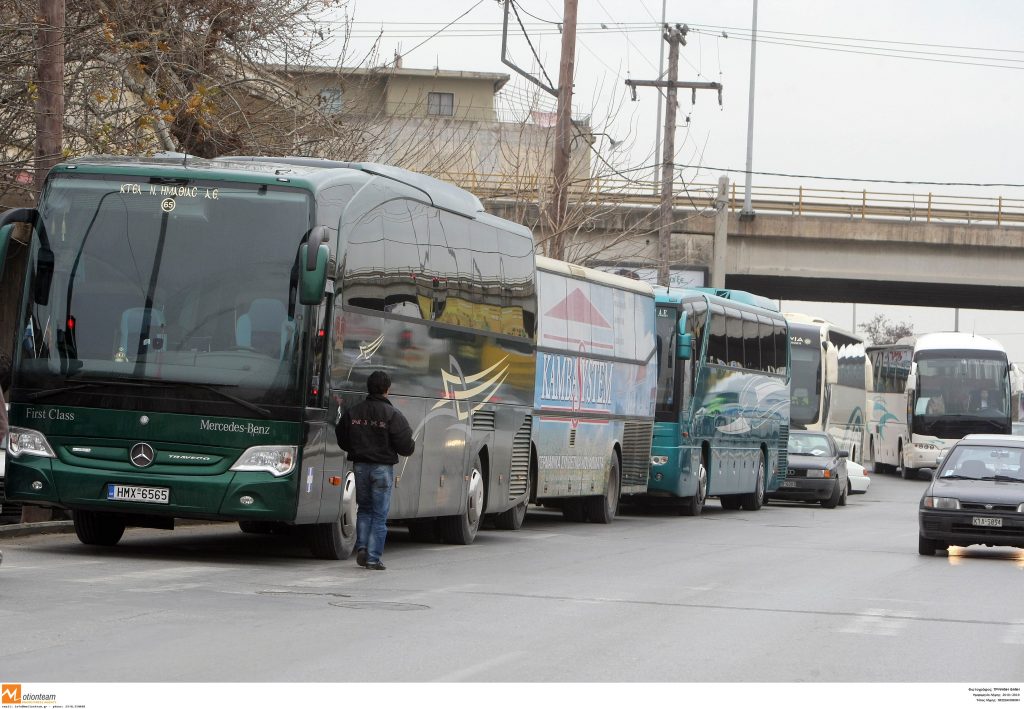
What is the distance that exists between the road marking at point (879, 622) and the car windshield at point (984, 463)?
8.12 m

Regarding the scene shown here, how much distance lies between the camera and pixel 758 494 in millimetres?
34594

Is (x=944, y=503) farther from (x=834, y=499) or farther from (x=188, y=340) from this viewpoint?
(x=834, y=499)

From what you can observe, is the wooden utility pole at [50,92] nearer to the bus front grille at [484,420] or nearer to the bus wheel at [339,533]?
the bus wheel at [339,533]

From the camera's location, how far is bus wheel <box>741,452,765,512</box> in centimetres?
3453

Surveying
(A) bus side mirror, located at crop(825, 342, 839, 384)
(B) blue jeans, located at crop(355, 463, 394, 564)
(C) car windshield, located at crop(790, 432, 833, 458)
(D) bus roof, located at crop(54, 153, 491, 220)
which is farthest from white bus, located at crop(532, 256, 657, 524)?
(A) bus side mirror, located at crop(825, 342, 839, 384)

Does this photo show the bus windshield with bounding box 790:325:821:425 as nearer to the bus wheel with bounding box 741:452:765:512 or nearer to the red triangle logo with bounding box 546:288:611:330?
the bus wheel with bounding box 741:452:765:512

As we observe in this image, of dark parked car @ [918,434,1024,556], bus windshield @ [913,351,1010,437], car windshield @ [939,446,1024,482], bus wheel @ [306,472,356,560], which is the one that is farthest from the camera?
bus windshield @ [913,351,1010,437]

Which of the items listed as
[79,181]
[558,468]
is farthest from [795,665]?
[558,468]

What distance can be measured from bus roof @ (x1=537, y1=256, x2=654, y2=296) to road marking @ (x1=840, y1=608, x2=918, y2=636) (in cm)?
1077

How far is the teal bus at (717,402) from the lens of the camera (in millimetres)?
29125

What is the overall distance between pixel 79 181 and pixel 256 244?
176 cm

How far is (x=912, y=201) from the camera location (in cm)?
5941

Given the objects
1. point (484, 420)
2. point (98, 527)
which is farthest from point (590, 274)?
point (98, 527)

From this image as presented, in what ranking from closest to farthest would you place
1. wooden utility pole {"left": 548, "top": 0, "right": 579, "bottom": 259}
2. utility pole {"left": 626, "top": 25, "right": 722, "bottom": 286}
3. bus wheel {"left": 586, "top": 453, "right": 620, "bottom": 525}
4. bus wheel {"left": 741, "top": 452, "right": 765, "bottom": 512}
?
1. bus wheel {"left": 586, "top": 453, "right": 620, "bottom": 525}
2. wooden utility pole {"left": 548, "top": 0, "right": 579, "bottom": 259}
3. bus wheel {"left": 741, "top": 452, "right": 765, "bottom": 512}
4. utility pole {"left": 626, "top": 25, "right": 722, "bottom": 286}
